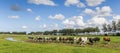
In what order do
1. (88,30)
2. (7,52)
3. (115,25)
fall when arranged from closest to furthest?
(7,52)
(115,25)
(88,30)

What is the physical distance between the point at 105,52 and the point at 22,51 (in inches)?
374

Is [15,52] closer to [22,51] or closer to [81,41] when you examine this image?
[22,51]

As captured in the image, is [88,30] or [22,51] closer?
[22,51]

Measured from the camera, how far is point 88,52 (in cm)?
2553

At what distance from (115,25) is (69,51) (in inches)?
4938

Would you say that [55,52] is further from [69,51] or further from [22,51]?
[22,51]

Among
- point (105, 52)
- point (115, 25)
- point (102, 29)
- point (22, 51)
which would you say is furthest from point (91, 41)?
point (102, 29)

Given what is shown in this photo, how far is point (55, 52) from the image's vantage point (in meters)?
24.9

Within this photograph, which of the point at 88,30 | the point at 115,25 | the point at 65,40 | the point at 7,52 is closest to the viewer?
the point at 7,52

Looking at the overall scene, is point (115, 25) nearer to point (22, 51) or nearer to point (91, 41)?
point (91, 41)

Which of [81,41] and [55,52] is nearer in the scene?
[55,52]

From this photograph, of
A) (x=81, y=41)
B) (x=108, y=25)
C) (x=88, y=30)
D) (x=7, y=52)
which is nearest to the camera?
(x=7, y=52)

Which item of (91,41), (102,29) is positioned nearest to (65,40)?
(91,41)

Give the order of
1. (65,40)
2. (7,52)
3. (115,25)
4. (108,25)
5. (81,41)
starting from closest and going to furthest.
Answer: (7,52) → (81,41) → (65,40) → (115,25) → (108,25)
